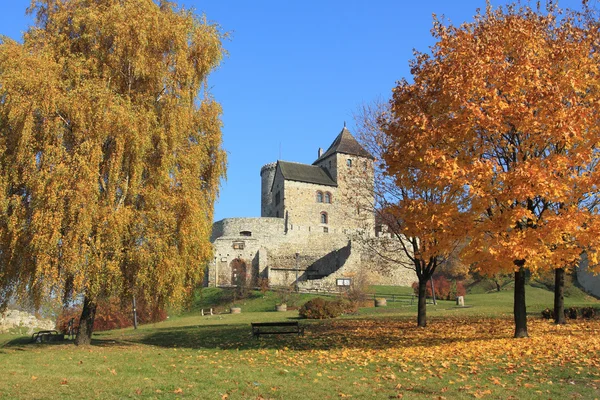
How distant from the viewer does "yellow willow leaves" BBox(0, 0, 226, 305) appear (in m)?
13.4

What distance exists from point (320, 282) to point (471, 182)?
122 feet

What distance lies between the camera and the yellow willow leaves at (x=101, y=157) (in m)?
13.4

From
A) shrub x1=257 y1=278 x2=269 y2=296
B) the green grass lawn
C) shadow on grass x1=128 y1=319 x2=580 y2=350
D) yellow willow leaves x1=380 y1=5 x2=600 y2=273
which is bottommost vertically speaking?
shrub x1=257 y1=278 x2=269 y2=296

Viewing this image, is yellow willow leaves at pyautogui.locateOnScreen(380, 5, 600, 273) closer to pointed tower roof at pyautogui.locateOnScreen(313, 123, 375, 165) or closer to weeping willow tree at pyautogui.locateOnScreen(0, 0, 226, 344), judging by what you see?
Answer: weeping willow tree at pyautogui.locateOnScreen(0, 0, 226, 344)

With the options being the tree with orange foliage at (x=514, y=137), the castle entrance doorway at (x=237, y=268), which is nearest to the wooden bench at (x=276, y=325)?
the tree with orange foliage at (x=514, y=137)

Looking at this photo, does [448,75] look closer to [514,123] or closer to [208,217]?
[514,123]

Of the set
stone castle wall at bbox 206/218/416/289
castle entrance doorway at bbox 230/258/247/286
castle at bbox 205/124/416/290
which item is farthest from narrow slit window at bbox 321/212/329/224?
castle entrance doorway at bbox 230/258/247/286

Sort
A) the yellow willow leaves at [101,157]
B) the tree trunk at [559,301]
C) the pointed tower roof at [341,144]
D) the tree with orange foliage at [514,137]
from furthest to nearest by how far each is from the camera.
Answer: the pointed tower roof at [341,144], the tree trunk at [559,301], the yellow willow leaves at [101,157], the tree with orange foliage at [514,137]

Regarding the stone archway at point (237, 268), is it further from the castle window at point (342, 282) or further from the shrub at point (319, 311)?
the shrub at point (319, 311)

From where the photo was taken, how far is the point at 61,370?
34.9 ft

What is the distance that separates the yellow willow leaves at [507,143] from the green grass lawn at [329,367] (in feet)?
7.40

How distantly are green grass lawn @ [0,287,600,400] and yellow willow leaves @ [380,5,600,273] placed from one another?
88.8 inches

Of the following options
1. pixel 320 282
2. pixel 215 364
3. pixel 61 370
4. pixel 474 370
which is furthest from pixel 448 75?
pixel 320 282

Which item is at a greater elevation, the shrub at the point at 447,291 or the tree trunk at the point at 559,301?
the tree trunk at the point at 559,301
